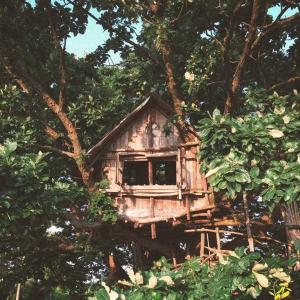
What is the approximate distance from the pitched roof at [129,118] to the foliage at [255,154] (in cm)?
606

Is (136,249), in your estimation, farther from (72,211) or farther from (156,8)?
(156,8)

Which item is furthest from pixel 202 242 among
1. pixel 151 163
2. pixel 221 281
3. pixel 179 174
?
pixel 221 281

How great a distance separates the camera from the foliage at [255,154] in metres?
7.36

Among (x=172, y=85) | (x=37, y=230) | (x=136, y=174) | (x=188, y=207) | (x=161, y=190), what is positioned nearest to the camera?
(x=172, y=85)

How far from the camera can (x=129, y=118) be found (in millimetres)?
Result: 14422

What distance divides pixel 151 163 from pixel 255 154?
6.88 meters

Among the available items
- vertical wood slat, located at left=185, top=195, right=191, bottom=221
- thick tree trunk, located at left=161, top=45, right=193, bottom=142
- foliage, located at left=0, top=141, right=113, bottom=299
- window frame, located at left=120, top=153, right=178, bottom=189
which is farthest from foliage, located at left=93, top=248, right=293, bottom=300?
window frame, located at left=120, top=153, right=178, bottom=189

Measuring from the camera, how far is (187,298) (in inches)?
297

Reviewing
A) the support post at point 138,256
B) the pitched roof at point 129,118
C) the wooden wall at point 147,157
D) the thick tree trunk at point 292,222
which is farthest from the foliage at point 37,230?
the thick tree trunk at point 292,222

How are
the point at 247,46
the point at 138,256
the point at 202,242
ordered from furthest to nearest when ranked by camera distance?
the point at 138,256 → the point at 202,242 → the point at 247,46

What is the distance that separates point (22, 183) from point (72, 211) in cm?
496

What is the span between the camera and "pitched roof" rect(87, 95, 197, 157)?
14.2 meters

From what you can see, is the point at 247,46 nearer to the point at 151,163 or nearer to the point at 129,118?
the point at 129,118

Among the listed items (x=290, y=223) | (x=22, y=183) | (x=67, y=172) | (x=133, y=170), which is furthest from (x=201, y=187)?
(x=22, y=183)
